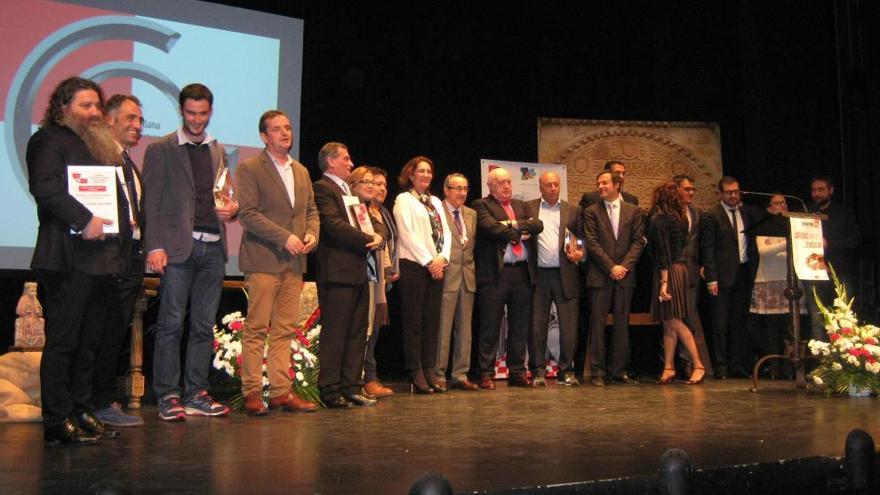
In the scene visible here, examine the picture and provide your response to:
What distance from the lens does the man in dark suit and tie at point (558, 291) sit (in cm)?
578

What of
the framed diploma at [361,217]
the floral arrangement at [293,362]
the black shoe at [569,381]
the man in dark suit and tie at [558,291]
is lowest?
the black shoe at [569,381]

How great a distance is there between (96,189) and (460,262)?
279 centimetres

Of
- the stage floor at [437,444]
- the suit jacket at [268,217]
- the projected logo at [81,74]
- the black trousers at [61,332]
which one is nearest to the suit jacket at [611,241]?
the stage floor at [437,444]

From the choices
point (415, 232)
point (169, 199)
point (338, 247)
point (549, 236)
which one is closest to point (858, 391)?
point (549, 236)

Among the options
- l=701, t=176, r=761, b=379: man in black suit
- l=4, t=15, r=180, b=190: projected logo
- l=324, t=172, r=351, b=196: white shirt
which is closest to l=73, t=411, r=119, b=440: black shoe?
l=324, t=172, r=351, b=196: white shirt

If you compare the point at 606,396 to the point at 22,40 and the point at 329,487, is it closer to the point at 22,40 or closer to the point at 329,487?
the point at 329,487

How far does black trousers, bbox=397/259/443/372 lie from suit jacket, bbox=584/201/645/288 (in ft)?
4.15

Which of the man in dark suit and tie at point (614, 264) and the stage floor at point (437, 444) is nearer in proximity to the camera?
the stage floor at point (437, 444)

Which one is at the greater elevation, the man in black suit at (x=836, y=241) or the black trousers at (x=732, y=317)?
the man in black suit at (x=836, y=241)

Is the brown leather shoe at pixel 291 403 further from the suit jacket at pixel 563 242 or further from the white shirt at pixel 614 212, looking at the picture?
the white shirt at pixel 614 212

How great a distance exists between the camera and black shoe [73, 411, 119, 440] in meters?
3.17

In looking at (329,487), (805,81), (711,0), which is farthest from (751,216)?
(329,487)

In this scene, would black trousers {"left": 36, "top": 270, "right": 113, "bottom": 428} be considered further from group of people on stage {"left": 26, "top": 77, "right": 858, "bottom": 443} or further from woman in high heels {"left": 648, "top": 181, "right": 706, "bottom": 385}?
woman in high heels {"left": 648, "top": 181, "right": 706, "bottom": 385}

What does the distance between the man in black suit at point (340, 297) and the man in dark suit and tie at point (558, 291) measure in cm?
168
